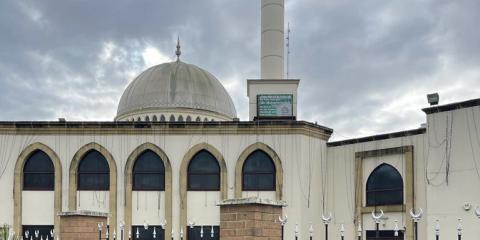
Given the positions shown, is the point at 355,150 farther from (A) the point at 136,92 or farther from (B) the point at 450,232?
(A) the point at 136,92

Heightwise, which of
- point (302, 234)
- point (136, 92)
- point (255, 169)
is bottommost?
point (302, 234)

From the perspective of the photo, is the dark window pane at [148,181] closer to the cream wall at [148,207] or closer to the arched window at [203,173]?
the cream wall at [148,207]

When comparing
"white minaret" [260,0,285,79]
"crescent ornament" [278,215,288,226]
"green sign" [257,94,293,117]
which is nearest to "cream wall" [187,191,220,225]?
"green sign" [257,94,293,117]

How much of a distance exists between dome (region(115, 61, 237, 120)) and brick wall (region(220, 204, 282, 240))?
20.1 m

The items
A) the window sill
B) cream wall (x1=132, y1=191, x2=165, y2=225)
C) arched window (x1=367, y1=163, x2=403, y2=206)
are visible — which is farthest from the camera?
cream wall (x1=132, y1=191, x2=165, y2=225)

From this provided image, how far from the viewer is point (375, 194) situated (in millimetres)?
23812

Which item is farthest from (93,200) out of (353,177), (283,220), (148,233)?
(283,220)

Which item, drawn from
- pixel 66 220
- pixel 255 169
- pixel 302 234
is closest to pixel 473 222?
pixel 302 234

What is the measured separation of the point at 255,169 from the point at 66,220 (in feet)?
29.6

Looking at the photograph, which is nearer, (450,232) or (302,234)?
(450,232)

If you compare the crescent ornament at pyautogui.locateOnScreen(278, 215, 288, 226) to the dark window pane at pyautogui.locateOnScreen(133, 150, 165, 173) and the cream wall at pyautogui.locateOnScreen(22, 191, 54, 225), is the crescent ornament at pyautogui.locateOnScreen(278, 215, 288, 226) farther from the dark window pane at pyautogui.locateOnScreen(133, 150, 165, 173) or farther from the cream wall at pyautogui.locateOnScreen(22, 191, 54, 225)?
the cream wall at pyautogui.locateOnScreen(22, 191, 54, 225)

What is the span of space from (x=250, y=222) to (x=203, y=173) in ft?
41.7

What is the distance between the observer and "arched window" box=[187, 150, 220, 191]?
24766 millimetres

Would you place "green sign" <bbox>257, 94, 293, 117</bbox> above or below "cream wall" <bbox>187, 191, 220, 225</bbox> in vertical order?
above
